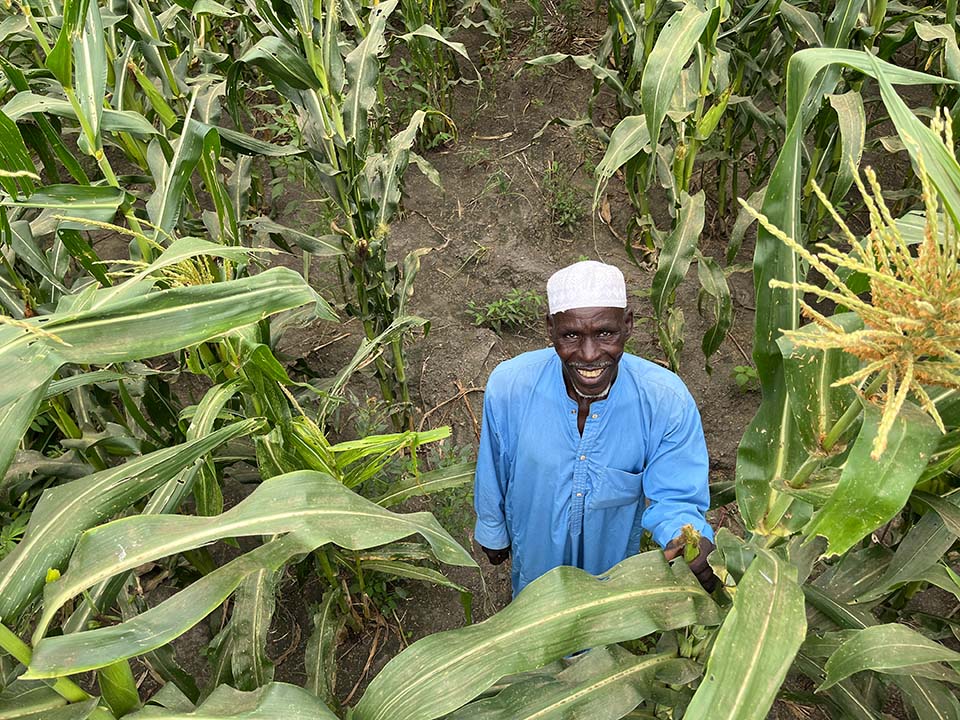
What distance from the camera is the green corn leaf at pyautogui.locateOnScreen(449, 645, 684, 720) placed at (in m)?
1.50

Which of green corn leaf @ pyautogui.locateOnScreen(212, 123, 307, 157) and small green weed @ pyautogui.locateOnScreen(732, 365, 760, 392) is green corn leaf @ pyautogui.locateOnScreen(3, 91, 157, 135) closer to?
green corn leaf @ pyautogui.locateOnScreen(212, 123, 307, 157)

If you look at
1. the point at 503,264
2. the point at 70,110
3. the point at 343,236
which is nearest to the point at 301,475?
the point at 70,110

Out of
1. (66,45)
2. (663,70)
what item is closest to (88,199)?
(66,45)

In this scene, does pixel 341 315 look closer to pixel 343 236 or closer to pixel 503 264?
pixel 503 264

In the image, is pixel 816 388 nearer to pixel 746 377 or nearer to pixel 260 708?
pixel 260 708

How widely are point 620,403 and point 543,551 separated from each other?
64 centimetres

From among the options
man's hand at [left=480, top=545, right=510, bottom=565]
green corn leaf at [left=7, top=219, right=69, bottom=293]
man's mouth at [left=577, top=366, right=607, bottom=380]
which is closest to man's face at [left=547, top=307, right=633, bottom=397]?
man's mouth at [left=577, top=366, right=607, bottom=380]

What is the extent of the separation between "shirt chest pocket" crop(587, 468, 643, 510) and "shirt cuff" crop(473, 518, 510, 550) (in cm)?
36

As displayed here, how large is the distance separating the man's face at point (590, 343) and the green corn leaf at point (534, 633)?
565mm

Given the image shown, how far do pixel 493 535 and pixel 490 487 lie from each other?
0.70 ft

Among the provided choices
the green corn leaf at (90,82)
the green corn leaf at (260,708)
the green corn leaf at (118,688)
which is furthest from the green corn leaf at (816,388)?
the green corn leaf at (90,82)

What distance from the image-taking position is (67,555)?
1.27 meters

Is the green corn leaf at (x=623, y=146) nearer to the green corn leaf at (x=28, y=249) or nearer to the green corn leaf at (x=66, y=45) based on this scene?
the green corn leaf at (x=66, y=45)

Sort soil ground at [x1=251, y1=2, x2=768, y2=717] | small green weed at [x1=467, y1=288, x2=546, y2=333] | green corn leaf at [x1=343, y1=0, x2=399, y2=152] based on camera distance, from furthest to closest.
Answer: small green weed at [x1=467, y1=288, x2=546, y2=333] < soil ground at [x1=251, y1=2, x2=768, y2=717] < green corn leaf at [x1=343, y1=0, x2=399, y2=152]
